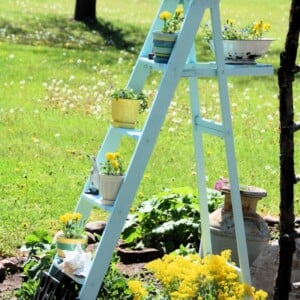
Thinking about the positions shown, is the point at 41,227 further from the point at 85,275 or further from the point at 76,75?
the point at 76,75

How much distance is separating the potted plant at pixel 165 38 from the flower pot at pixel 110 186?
64 cm

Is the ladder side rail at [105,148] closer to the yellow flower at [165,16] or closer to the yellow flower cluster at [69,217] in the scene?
the yellow flower cluster at [69,217]

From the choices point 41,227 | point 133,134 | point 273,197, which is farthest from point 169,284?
point 273,197

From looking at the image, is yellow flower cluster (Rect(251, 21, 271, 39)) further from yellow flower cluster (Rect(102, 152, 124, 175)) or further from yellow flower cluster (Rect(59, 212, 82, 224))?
yellow flower cluster (Rect(59, 212, 82, 224))

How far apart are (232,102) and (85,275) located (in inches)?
296

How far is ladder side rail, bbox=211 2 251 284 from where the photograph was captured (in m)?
5.14

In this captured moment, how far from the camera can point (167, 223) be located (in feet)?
22.7

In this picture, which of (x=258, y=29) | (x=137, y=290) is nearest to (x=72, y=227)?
(x=137, y=290)

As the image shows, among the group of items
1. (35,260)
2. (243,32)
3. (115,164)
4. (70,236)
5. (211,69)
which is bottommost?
(35,260)

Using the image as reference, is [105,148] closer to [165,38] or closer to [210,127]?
[210,127]

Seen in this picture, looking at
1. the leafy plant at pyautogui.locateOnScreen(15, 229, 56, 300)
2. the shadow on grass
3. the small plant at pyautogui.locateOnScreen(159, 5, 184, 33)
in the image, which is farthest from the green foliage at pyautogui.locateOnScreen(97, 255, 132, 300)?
the shadow on grass

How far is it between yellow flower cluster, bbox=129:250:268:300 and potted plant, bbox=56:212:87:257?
0.38 metres

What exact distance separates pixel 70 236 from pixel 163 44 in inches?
45.0

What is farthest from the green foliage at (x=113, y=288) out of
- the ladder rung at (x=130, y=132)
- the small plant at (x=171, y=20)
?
the small plant at (x=171, y=20)
